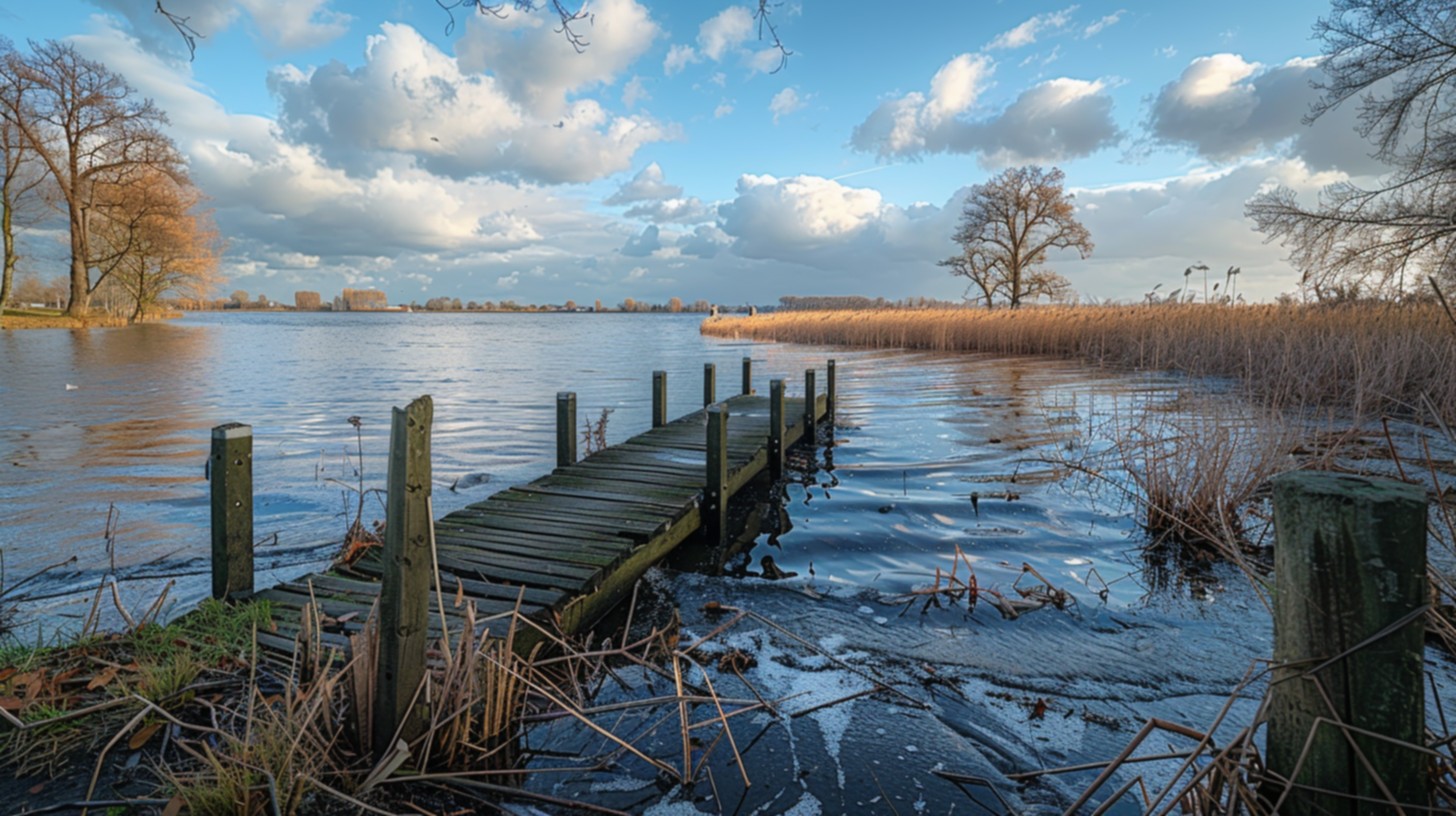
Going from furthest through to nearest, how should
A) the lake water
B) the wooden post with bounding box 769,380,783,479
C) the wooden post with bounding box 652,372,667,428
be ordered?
the wooden post with bounding box 652,372,667,428, the wooden post with bounding box 769,380,783,479, the lake water

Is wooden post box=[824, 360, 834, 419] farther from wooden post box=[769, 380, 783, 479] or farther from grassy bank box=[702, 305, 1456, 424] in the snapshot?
grassy bank box=[702, 305, 1456, 424]

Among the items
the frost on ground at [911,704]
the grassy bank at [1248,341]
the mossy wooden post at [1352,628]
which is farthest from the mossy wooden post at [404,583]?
the grassy bank at [1248,341]

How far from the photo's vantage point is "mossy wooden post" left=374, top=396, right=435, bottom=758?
8.77 ft

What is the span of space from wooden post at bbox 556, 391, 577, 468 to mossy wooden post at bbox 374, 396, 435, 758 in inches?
200

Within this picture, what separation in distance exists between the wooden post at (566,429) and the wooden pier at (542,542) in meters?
0.01

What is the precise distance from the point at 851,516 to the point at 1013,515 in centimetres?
166

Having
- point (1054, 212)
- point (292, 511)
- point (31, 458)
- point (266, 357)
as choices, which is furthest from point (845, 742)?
point (1054, 212)

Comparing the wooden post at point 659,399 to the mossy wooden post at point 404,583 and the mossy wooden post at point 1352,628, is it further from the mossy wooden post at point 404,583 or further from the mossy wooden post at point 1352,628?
the mossy wooden post at point 1352,628

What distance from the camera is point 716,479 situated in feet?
22.7

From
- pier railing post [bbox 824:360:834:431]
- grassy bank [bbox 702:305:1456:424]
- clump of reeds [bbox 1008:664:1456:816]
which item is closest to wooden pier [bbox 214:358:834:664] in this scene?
clump of reeds [bbox 1008:664:1456:816]

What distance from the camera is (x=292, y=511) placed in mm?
7820

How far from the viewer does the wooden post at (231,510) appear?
3971 millimetres

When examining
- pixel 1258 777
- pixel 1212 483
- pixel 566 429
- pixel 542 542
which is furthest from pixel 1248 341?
pixel 1258 777

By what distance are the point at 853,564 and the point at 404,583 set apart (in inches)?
174
